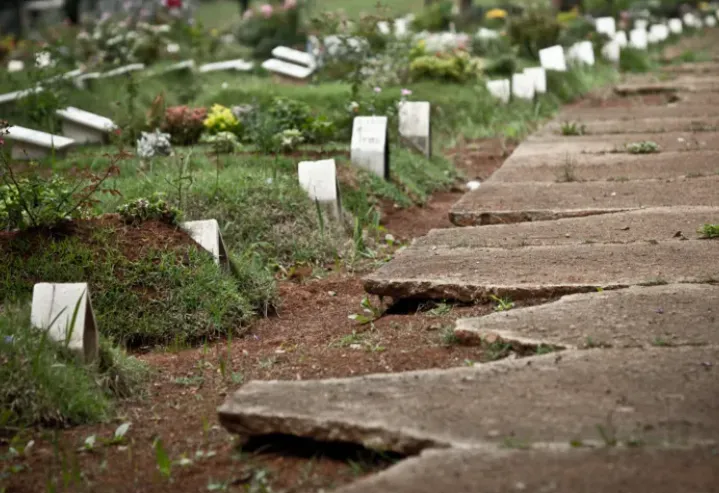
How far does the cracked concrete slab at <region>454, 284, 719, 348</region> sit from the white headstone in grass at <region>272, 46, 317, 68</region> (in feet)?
25.2

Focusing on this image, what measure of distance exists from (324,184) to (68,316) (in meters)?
2.36

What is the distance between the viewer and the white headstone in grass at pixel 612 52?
13438 millimetres

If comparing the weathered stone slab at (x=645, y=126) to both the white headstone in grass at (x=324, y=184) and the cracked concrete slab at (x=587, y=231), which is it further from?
the white headstone in grass at (x=324, y=184)

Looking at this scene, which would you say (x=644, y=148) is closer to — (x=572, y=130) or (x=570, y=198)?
(x=572, y=130)

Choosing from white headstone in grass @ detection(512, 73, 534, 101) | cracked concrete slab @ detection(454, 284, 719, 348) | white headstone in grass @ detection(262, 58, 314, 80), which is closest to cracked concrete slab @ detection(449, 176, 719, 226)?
cracked concrete slab @ detection(454, 284, 719, 348)

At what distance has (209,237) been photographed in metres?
4.82

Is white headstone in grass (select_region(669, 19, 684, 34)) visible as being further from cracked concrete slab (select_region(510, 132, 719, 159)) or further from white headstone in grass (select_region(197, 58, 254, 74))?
cracked concrete slab (select_region(510, 132, 719, 159))

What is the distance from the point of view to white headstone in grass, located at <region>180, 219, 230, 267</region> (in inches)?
189

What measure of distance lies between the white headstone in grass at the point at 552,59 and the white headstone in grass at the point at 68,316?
27.3ft

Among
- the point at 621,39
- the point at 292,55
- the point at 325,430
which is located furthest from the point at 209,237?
the point at 621,39

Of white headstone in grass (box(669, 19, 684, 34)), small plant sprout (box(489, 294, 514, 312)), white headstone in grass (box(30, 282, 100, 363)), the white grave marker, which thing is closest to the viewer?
white headstone in grass (box(30, 282, 100, 363))

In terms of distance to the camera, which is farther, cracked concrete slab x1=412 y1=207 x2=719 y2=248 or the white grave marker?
the white grave marker

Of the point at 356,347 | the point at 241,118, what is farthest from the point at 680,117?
the point at 356,347

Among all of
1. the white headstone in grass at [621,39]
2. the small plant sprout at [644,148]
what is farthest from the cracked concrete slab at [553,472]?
the white headstone in grass at [621,39]
